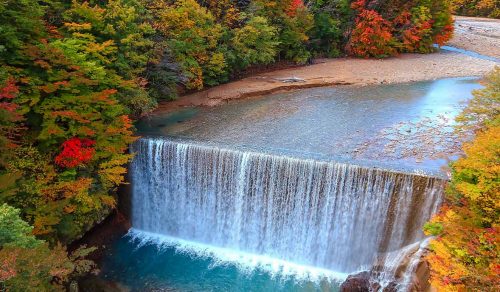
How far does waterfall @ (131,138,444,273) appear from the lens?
11625 mm

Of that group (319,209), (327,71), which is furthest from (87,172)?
(327,71)

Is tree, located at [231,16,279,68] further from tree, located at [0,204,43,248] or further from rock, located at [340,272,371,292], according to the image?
tree, located at [0,204,43,248]

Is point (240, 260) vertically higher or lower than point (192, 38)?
lower

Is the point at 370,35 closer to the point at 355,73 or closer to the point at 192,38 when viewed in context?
the point at 355,73

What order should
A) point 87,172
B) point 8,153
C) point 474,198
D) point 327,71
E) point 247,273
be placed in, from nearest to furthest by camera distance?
point 474,198, point 8,153, point 87,172, point 247,273, point 327,71

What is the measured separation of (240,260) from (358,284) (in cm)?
402

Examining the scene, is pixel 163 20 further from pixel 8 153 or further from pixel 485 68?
pixel 485 68

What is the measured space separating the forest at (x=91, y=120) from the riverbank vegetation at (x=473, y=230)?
0.03 meters

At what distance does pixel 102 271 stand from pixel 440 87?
20.1 m

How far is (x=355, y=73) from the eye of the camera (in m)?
25.4

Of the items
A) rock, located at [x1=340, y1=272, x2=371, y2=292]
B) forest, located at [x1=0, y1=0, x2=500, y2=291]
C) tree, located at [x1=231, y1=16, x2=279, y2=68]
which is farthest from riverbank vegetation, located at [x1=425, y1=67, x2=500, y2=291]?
tree, located at [x1=231, y1=16, x2=279, y2=68]

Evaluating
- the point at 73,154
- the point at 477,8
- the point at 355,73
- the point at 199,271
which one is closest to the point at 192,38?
the point at 73,154

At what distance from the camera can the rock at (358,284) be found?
10930 millimetres

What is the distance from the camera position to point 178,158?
1379 cm
